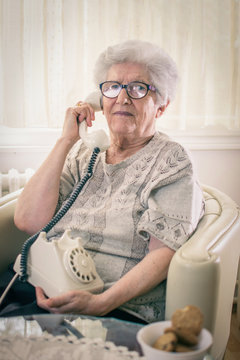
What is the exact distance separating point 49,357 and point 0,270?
2.78ft

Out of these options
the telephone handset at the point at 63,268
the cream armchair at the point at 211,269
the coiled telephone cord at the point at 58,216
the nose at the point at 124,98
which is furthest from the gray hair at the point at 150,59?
the telephone handset at the point at 63,268

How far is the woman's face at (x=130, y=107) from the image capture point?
145 centimetres

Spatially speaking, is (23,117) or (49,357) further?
(23,117)

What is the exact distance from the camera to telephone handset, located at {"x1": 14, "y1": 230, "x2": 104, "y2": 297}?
45.4 inches

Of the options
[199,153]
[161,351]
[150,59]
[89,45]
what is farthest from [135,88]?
[161,351]

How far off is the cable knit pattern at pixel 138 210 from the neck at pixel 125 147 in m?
0.04

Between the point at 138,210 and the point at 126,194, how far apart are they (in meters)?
0.08

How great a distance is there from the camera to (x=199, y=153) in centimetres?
228

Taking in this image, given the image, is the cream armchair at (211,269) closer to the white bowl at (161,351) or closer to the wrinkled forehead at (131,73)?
the white bowl at (161,351)

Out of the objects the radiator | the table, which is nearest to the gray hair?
the radiator

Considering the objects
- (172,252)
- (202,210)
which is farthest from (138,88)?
(172,252)

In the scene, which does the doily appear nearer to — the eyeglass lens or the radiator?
the eyeglass lens

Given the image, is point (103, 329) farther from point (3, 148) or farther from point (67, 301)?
point (3, 148)

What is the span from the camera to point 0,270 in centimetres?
151
